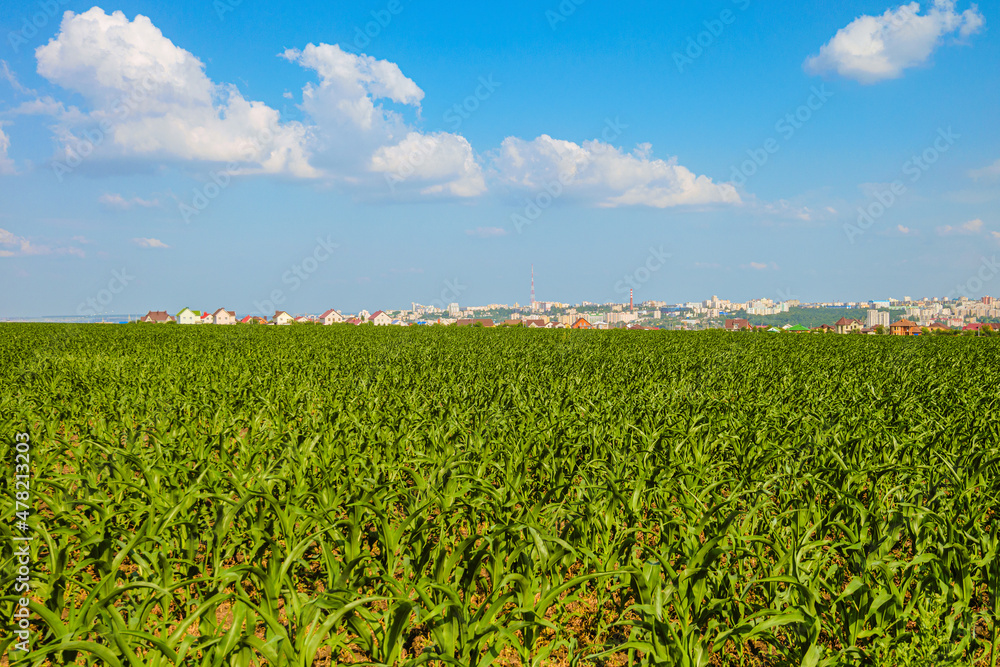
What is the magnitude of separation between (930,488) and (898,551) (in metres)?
0.62

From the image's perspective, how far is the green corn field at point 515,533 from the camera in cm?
271

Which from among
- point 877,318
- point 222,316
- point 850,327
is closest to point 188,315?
point 222,316

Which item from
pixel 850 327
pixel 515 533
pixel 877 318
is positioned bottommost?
pixel 515 533

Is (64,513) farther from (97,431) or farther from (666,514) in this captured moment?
(666,514)

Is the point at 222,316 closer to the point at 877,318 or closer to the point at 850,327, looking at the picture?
the point at 850,327

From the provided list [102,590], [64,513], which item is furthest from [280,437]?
[102,590]

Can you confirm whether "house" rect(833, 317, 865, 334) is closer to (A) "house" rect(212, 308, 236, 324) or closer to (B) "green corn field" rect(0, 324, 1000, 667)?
(B) "green corn field" rect(0, 324, 1000, 667)

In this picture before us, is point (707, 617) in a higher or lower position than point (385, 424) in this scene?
lower

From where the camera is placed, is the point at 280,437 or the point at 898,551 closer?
the point at 898,551

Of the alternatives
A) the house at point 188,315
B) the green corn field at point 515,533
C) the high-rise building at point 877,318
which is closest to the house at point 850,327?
the green corn field at point 515,533

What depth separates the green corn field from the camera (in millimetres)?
2715

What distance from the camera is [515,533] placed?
352 centimetres

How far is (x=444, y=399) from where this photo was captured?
334 inches

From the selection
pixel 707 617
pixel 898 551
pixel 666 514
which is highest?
pixel 666 514
